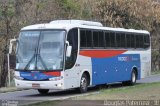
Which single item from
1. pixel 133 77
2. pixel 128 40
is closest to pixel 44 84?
pixel 128 40

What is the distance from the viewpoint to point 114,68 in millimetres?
26938

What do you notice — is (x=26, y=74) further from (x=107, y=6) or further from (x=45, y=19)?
(x=107, y=6)

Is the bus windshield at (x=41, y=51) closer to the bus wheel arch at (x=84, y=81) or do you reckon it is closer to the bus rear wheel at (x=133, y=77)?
the bus wheel arch at (x=84, y=81)

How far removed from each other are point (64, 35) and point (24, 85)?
2.89m

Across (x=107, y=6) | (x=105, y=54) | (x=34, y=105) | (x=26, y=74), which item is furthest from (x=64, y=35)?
(x=107, y=6)

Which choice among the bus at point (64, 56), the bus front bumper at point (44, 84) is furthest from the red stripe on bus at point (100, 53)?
the bus front bumper at point (44, 84)

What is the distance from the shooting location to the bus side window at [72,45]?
A: 22.1 metres

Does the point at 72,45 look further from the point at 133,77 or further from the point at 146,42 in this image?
the point at 146,42

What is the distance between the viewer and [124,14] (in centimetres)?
4494

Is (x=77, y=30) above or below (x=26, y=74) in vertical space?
above

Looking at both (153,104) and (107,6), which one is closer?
(153,104)

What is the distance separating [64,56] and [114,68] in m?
5.85

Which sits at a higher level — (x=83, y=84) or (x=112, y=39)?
(x=112, y=39)

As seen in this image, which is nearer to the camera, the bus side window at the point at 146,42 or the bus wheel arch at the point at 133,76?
the bus wheel arch at the point at 133,76
